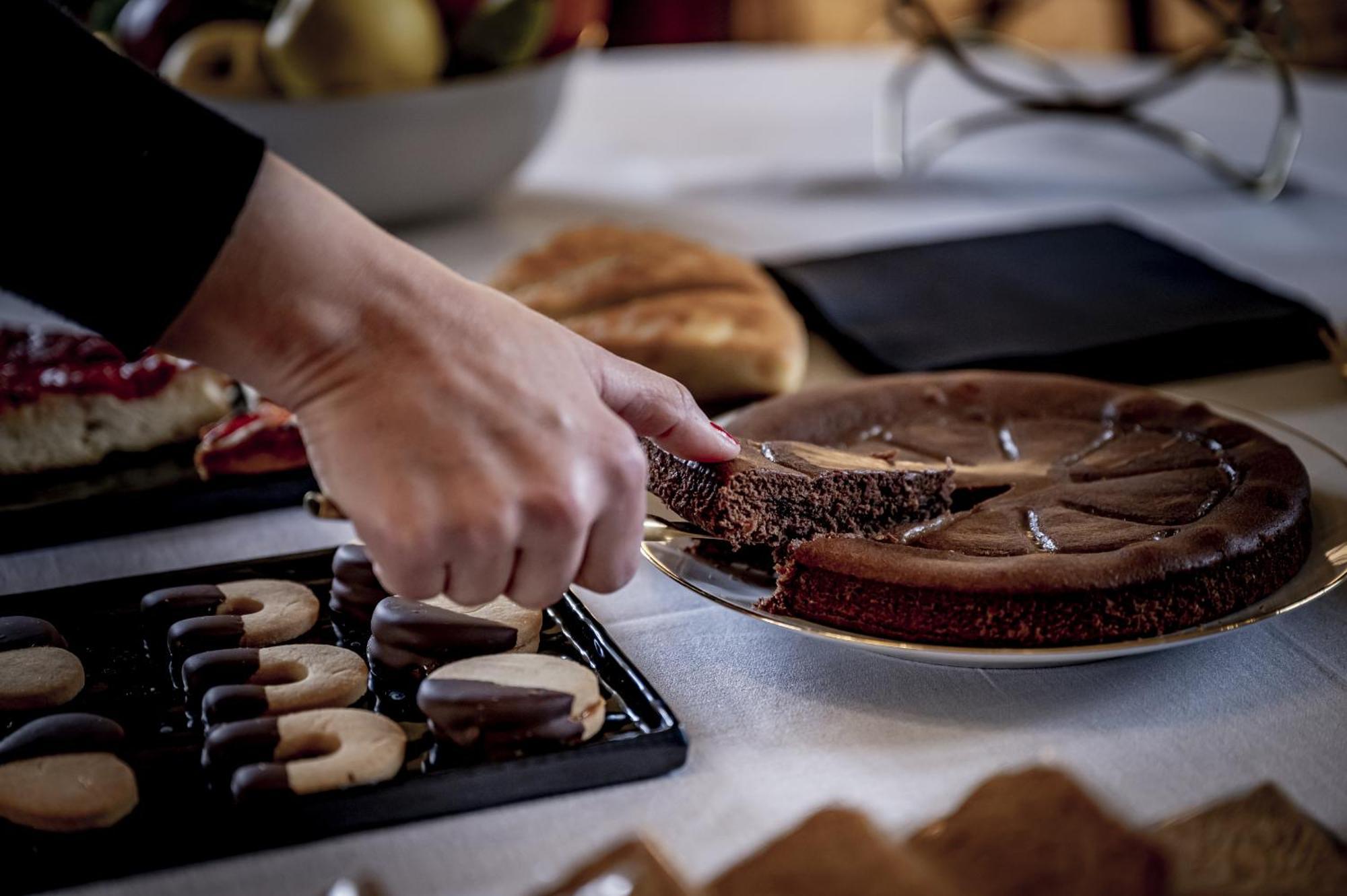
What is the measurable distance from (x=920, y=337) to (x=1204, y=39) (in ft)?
11.6

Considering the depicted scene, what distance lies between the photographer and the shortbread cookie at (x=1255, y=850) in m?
0.77

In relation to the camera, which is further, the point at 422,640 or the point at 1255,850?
the point at 422,640

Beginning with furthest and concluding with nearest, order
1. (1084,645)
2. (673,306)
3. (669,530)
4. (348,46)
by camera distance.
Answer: (348,46), (673,306), (669,530), (1084,645)

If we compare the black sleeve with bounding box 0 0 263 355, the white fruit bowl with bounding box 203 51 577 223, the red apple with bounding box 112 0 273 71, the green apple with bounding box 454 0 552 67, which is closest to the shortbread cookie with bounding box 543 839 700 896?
the black sleeve with bounding box 0 0 263 355

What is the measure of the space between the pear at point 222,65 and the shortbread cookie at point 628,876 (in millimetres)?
1711

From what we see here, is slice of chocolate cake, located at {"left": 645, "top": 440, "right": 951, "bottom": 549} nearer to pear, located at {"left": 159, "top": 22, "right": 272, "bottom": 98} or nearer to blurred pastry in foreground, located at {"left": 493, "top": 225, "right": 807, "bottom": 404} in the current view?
blurred pastry in foreground, located at {"left": 493, "top": 225, "right": 807, "bottom": 404}

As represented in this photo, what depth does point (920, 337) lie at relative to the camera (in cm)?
175

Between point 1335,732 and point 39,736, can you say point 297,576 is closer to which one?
point 39,736

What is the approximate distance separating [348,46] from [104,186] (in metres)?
1.32

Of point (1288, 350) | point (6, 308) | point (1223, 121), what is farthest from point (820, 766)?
point (1223, 121)

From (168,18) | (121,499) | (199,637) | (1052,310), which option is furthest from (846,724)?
(168,18)

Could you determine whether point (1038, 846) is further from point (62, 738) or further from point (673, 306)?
point (673, 306)

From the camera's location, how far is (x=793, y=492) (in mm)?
1147

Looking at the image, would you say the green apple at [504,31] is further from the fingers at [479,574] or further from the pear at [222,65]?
the fingers at [479,574]
